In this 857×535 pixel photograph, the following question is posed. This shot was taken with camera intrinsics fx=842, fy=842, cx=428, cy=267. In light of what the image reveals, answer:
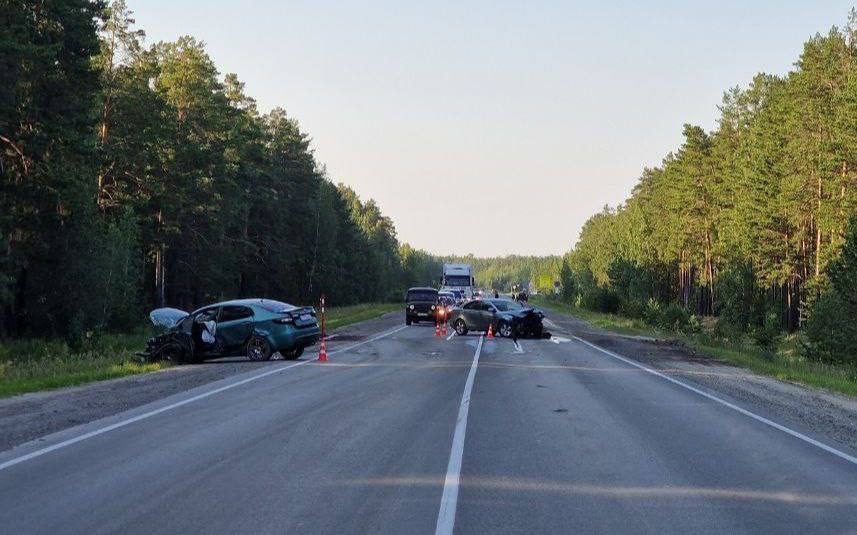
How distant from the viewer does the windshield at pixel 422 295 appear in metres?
47.5

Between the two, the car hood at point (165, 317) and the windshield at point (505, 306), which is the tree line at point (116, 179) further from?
the windshield at point (505, 306)

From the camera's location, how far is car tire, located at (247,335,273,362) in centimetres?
2255

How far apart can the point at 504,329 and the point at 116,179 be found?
77.5 ft

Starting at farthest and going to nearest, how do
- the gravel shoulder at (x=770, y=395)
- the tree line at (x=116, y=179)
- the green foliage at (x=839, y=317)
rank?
1. the tree line at (x=116, y=179)
2. the green foliage at (x=839, y=317)
3. the gravel shoulder at (x=770, y=395)

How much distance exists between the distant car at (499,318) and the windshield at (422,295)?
8.05 meters

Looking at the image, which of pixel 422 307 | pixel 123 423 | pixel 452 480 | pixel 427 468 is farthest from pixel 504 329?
pixel 452 480

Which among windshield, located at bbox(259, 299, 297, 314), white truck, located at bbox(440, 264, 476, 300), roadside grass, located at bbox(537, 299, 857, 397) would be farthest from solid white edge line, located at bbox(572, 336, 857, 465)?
white truck, located at bbox(440, 264, 476, 300)

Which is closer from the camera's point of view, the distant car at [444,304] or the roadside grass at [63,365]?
the roadside grass at [63,365]

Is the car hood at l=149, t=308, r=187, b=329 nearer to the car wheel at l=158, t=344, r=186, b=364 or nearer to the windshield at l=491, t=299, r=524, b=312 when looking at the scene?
the windshield at l=491, t=299, r=524, b=312

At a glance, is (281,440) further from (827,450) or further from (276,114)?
(276,114)

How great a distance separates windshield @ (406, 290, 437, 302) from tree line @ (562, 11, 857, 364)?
14.2 meters

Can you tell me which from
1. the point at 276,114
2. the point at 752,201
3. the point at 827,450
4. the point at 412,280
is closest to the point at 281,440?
the point at 827,450

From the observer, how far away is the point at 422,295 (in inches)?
1880

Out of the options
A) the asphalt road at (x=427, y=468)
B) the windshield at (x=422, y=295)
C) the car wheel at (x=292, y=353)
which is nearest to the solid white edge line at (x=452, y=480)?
the asphalt road at (x=427, y=468)
